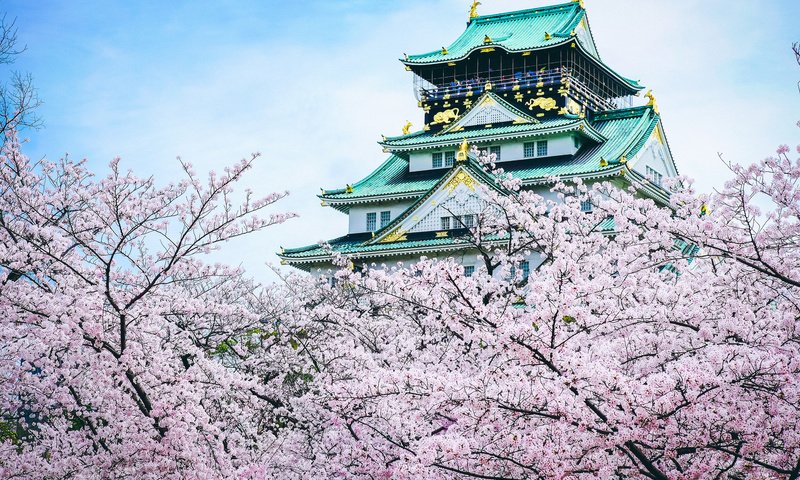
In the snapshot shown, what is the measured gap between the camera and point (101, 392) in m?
14.2

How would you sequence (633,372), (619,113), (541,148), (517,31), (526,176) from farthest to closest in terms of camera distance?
Result: (517,31) → (619,113) → (541,148) → (526,176) → (633,372)

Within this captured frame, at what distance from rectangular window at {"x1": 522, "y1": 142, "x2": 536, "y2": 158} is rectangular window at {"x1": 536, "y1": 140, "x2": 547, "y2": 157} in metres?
0.17

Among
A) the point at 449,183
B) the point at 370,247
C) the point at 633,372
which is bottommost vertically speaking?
the point at 633,372

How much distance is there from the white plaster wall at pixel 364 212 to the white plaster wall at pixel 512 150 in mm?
2332

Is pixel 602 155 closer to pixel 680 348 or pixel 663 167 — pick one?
pixel 663 167

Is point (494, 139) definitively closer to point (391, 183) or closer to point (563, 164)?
point (563, 164)

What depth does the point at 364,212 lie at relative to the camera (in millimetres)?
44344

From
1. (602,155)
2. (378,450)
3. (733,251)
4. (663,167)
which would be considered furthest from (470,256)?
(733,251)

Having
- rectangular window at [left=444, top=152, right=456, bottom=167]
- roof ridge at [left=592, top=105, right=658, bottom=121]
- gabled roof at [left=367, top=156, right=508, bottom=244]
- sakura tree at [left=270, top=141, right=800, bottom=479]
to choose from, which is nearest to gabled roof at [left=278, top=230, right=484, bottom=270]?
gabled roof at [left=367, top=156, right=508, bottom=244]

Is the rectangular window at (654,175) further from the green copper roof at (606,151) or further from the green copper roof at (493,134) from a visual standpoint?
the green copper roof at (493,134)

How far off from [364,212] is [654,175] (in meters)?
13.6

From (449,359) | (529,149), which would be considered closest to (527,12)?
(529,149)

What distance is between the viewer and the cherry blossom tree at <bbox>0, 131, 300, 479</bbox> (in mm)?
12180

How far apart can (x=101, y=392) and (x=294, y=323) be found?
5.34 metres
